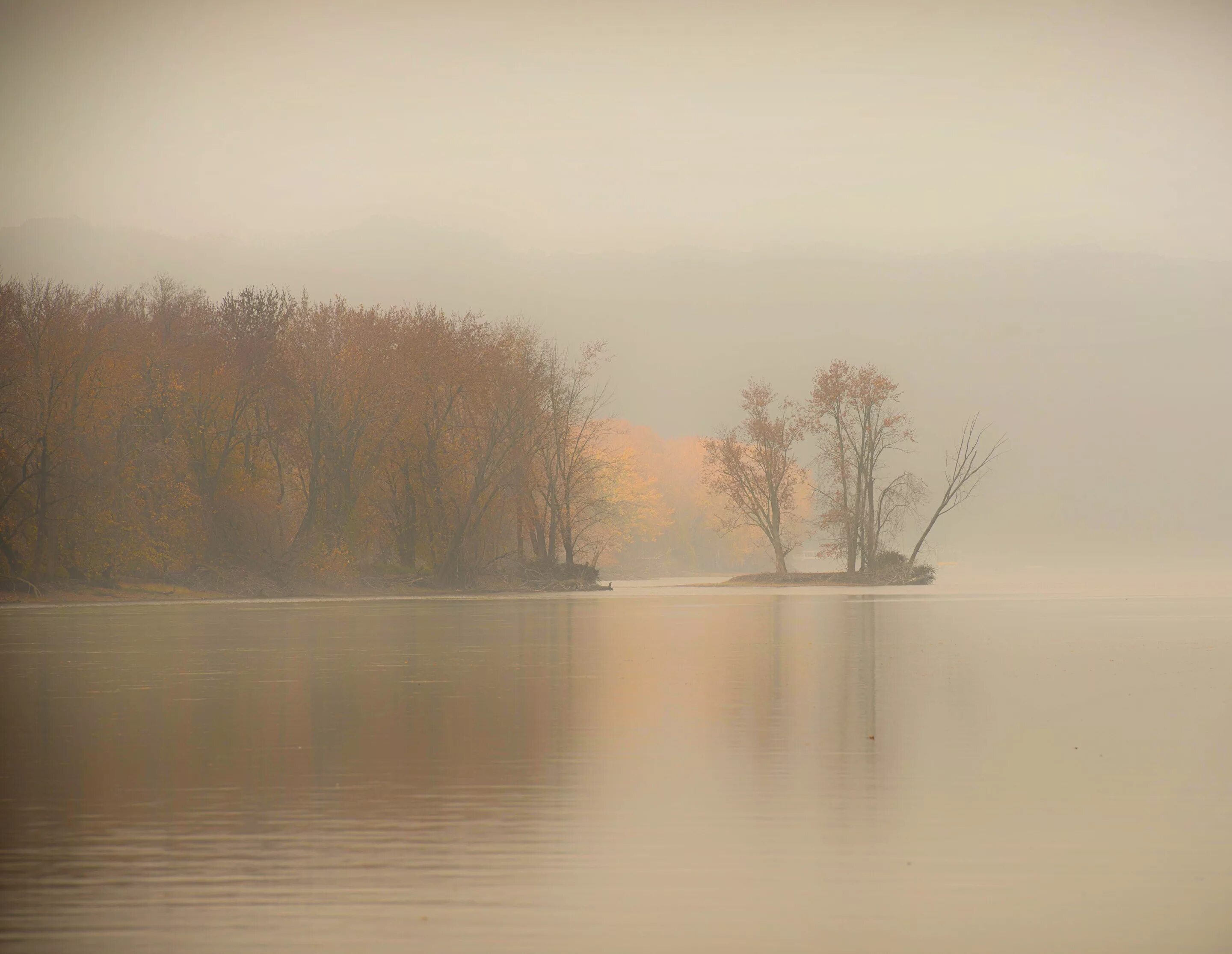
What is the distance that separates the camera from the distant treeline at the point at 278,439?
160 ft

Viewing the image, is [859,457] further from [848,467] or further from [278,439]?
[278,439]

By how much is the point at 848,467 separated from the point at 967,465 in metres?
6.79

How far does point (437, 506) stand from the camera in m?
62.0

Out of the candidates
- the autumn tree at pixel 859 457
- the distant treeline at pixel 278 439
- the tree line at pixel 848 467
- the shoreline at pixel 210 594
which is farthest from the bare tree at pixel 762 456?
the shoreline at pixel 210 594

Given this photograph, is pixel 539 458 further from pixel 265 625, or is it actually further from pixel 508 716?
pixel 508 716

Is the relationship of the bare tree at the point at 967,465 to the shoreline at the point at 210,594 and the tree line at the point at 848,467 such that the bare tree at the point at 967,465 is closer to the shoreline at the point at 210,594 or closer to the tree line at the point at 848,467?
the tree line at the point at 848,467

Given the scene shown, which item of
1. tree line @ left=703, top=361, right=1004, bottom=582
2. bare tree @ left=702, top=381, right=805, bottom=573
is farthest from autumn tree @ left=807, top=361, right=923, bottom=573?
bare tree @ left=702, top=381, right=805, bottom=573

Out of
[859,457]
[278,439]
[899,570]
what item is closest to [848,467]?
[859,457]

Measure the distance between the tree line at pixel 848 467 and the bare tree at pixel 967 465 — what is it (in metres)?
0.05

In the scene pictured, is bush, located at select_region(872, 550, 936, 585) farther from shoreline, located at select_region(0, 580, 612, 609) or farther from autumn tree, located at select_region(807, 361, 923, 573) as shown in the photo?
shoreline, located at select_region(0, 580, 612, 609)

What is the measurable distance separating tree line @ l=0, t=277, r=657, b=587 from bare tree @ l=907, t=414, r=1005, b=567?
20.3 m

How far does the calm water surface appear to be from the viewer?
6.47m

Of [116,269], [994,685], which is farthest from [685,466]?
[994,685]

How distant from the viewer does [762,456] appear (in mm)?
75000
